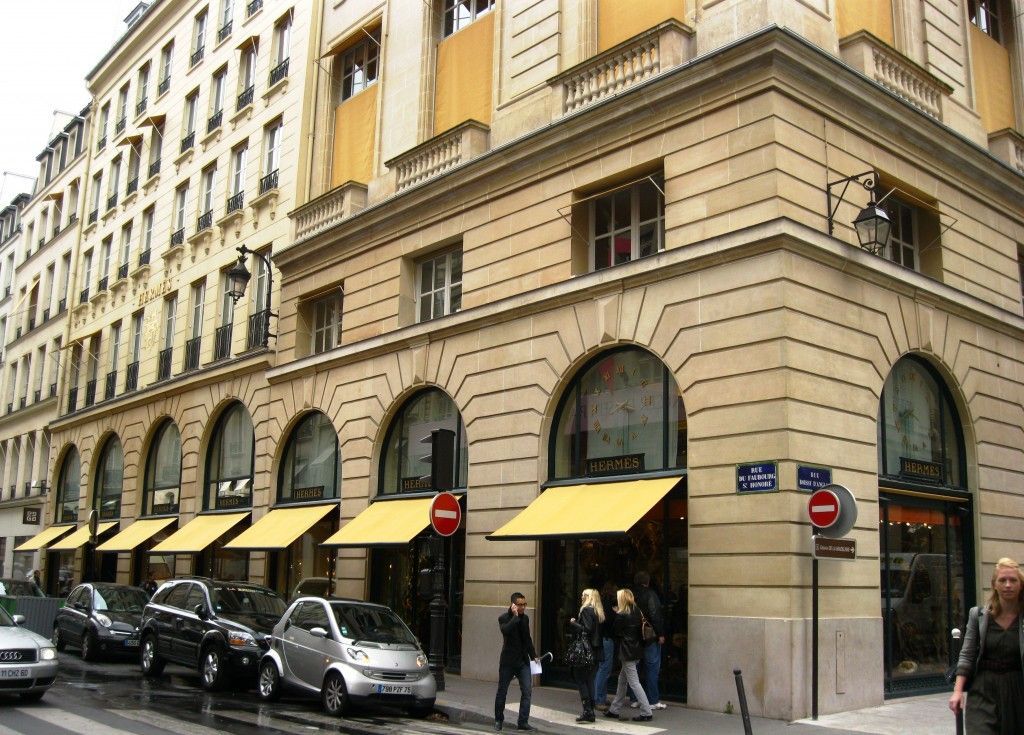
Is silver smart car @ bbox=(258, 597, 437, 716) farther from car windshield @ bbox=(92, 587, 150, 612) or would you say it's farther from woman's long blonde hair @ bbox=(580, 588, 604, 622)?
car windshield @ bbox=(92, 587, 150, 612)

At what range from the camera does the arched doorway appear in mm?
15617

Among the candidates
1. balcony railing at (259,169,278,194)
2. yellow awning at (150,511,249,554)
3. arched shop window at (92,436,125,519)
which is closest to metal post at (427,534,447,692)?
yellow awning at (150,511,249,554)

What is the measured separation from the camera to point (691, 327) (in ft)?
50.6

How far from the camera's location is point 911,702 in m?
14.8

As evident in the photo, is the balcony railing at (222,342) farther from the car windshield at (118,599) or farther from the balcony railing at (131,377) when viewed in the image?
the car windshield at (118,599)

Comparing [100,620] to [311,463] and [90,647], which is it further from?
[311,463]

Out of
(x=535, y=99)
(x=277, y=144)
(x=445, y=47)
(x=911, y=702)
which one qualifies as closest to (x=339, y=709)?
(x=911, y=702)

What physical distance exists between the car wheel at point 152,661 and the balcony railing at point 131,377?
17.5 metres

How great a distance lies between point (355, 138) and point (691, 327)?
12.5m

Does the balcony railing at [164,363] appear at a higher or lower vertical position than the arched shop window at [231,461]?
higher

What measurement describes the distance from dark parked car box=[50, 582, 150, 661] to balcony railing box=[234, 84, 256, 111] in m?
14.9

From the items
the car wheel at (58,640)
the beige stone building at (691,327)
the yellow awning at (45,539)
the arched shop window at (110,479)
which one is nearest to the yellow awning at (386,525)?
the beige stone building at (691,327)

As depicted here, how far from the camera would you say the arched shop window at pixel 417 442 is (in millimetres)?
19844

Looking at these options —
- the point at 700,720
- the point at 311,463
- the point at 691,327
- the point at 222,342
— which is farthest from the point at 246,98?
the point at 700,720
